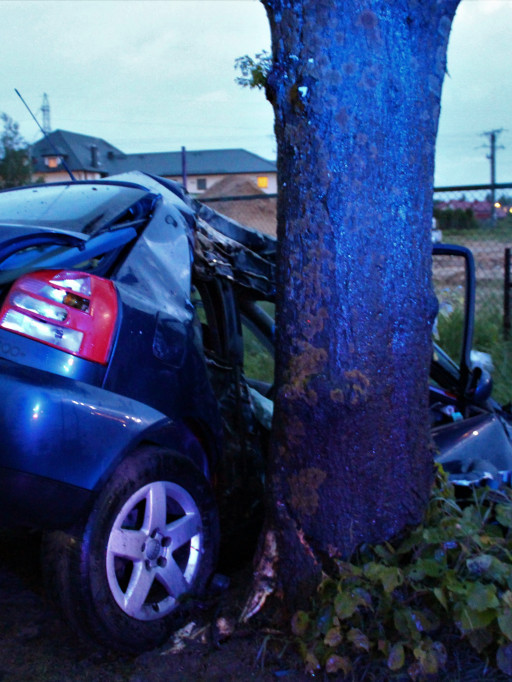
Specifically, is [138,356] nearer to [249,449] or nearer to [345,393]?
[345,393]

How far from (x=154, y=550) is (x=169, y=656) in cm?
37

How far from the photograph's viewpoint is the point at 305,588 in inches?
108

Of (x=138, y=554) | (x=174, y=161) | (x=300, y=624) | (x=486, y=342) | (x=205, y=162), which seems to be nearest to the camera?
(x=300, y=624)

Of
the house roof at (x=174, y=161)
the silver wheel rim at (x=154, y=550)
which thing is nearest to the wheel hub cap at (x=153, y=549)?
the silver wheel rim at (x=154, y=550)

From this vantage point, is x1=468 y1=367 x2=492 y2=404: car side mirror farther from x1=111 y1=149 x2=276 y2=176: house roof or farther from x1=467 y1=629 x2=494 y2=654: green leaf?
x1=111 y1=149 x2=276 y2=176: house roof

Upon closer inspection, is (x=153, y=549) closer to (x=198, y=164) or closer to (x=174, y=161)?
(x=174, y=161)

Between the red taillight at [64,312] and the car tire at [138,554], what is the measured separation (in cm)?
44

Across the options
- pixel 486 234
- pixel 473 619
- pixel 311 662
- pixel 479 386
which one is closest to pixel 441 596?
pixel 473 619

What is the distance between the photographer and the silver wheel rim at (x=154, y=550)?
106 inches

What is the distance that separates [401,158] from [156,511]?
5.03ft

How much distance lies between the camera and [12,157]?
70.7ft

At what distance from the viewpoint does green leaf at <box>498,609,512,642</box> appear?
7.88 ft

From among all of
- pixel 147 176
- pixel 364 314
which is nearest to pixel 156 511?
pixel 364 314

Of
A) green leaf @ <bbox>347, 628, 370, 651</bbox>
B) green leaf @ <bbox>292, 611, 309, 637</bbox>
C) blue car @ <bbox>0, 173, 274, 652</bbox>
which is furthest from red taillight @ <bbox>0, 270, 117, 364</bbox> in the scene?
green leaf @ <bbox>347, 628, 370, 651</bbox>
